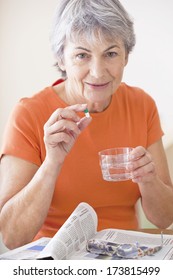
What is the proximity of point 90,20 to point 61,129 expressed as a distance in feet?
1.30

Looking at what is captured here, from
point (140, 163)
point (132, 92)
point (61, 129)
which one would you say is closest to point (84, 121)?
point (61, 129)

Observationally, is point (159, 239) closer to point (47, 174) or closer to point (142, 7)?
point (47, 174)

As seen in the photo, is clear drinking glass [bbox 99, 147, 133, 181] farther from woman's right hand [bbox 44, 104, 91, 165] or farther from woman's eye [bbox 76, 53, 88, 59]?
woman's eye [bbox 76, 53, 88, 59]

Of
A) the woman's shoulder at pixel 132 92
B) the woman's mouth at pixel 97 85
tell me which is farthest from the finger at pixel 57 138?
the woman's shoulder at pixel 132 92

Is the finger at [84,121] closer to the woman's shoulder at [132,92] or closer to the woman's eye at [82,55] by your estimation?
the woman's eye at [82,55]

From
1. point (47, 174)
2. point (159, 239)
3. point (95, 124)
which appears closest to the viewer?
point (159, 239)

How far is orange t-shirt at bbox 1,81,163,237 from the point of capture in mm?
1503

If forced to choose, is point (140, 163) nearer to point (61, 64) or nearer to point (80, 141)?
point (80, 141)

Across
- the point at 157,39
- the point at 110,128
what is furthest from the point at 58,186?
the point at 157,39

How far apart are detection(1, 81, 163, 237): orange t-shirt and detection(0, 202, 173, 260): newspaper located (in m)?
0.28

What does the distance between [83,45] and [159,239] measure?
2.18 ft

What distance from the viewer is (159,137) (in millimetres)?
1687

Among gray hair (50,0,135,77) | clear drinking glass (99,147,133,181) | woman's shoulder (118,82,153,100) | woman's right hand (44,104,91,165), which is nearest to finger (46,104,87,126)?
woman's right hand (44,104,91,165)

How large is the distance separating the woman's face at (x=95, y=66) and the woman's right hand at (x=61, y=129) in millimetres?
175
